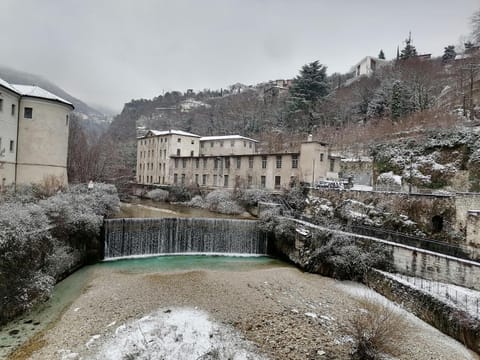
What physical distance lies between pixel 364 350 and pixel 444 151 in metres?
20.6

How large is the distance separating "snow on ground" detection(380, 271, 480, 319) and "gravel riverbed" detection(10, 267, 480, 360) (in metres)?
1.20

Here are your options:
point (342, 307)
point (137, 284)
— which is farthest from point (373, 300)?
point (137, 284)

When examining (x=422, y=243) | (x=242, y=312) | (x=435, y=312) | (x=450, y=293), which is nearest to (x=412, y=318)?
(x=435, y=312)

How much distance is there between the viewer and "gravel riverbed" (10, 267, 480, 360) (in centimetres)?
865

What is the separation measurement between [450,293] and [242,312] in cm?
820

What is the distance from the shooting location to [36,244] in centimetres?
1180

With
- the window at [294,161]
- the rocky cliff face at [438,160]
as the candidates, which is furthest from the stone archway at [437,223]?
the window at [294,161]

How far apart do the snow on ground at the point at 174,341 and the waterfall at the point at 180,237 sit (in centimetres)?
931

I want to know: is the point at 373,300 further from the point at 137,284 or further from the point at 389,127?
the point at 389,127

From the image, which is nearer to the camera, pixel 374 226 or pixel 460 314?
pixel 460 314

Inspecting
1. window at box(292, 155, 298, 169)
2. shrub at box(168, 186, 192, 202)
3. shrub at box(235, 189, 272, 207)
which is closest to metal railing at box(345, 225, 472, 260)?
shrub at box(235, 189, 272, 207)

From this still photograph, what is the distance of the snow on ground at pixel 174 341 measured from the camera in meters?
8.16

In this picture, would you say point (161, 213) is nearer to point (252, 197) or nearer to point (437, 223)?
point (252, 197)

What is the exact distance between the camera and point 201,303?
11562 mm
